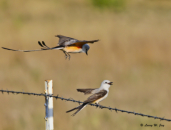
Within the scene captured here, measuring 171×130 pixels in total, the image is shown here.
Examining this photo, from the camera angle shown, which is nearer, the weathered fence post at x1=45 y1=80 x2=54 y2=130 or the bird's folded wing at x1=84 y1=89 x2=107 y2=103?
the weathered fence post at x1=45 y1=80 x2=54 y2=130

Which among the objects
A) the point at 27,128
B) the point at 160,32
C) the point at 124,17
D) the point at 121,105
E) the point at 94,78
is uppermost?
the point at 124,17

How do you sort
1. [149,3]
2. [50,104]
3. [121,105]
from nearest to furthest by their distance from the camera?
1. [50,104]
2. [121,105]
3. [149,3]

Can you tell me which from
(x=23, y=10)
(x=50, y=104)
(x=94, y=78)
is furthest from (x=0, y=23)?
(x=50, y=104)

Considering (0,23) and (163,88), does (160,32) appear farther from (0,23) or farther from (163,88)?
(0,23)

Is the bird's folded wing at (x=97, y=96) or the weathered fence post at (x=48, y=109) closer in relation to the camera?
the weathered fence post at (x=48, y=109)

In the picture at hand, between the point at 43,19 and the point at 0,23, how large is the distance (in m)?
1.57

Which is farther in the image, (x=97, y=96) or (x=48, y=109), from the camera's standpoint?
(x=97, y=96)

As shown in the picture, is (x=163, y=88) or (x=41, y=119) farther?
(x=163, y=88)

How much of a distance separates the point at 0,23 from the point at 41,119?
4.98 meters

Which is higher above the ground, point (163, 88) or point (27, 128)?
point (163, 88)

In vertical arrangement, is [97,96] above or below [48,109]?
above

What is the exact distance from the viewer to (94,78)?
978cm

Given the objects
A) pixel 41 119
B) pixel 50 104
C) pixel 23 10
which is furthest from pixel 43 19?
pixel 50 104

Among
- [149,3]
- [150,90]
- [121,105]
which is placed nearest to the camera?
[121,105]
